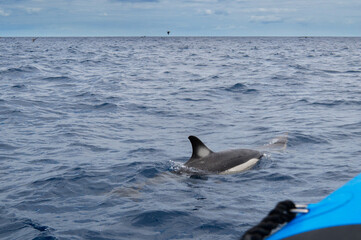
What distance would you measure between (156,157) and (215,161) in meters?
1.93

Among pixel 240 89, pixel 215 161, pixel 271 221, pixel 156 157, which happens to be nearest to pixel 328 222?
pixel 271 221

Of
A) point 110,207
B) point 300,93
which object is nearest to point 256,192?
point 110,207

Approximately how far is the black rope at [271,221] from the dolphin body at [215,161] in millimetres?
6522

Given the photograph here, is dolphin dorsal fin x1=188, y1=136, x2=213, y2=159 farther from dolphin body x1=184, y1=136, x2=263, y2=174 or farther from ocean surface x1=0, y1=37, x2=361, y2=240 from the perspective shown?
ocean surface x1=0, y1=37, x2=361, y2=240

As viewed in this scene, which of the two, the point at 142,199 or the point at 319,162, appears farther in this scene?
the point at 319,162

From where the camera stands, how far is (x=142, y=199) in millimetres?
7852

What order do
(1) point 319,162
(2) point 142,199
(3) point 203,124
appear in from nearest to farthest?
(2) point 142,199, (1) point 319,162, (3) point 203,124

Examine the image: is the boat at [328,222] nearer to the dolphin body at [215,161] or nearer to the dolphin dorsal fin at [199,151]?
the dolphin body at [215,161]

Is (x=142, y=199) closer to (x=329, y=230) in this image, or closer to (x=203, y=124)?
(x=329, y=230)

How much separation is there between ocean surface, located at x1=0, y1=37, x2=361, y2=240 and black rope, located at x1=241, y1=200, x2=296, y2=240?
368 centimetres

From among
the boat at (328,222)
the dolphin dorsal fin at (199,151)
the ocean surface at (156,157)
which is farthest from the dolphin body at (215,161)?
the boat at (328,222)

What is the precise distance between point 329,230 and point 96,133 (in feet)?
38.3

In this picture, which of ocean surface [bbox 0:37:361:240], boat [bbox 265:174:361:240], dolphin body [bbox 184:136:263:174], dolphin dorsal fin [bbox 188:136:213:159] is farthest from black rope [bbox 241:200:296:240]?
dolphin dorsal fin [bbox 188:136:213:159]

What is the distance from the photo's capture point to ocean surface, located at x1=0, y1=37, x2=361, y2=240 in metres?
6.89
